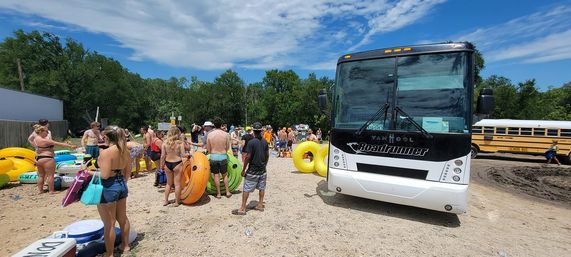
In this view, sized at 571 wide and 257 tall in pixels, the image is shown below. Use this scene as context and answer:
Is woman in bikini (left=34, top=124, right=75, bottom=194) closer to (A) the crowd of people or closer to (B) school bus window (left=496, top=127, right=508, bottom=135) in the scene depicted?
(A) the crowd of people

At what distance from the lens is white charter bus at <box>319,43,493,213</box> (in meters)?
5.11

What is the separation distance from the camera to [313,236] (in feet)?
16.0

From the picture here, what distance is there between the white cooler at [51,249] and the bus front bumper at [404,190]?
4532mm

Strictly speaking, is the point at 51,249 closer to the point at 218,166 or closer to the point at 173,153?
the point at 173,153

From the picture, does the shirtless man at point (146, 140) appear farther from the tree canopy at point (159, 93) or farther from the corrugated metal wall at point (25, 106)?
the tree canopy at point (159, 93)

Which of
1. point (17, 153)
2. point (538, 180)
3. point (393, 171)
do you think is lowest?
point (538, 180)

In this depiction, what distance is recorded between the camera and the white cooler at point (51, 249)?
9.65 ft

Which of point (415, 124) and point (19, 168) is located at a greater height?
point (415, 124)

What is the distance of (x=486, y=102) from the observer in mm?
5207

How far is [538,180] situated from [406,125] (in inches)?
428

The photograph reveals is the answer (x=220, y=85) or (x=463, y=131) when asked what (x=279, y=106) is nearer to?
(x=220, y=85)

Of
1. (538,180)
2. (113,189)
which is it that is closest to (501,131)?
(538,180)

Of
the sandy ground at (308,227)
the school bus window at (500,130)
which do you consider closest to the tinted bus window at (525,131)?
the school bus window at (500,130)

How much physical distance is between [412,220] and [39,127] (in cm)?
866
